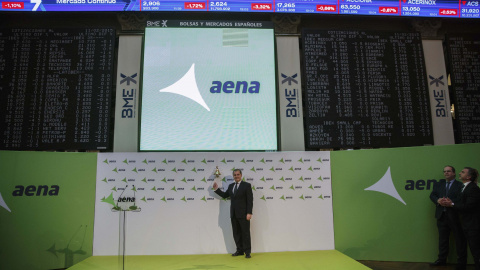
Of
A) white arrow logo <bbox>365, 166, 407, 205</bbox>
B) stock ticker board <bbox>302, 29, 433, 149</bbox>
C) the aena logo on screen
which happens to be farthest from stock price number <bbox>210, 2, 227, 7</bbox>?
white arrow logo <bbox>365, 166, 407, 205</bbox>

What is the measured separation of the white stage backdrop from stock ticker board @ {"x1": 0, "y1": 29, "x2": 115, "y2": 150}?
81 centimetres

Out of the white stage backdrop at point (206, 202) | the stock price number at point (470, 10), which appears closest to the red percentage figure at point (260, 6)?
the white stage backdrop at point (206, 202)

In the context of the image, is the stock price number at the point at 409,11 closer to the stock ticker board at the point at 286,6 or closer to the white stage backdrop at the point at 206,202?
the stock ticker board at the point at 286,6

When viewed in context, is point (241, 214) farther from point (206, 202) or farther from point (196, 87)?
point (196, 87)

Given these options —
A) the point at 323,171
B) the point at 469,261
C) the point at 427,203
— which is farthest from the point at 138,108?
the point at 469,261

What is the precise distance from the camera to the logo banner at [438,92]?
7156 mm

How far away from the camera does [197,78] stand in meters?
6.70

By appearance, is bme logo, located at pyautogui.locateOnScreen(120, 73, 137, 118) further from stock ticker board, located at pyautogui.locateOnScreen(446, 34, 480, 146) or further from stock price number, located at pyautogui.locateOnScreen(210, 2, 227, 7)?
stock ticker board, located at pyautogui.locateOnScreen(446, 34, 480, 146)

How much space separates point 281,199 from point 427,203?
2285 millimetres

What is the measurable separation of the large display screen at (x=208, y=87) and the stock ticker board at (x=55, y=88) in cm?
83

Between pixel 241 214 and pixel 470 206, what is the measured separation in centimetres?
319

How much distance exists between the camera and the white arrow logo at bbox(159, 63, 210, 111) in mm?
6621

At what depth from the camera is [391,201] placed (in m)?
5.95

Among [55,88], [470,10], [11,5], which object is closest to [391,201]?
[470,10]
